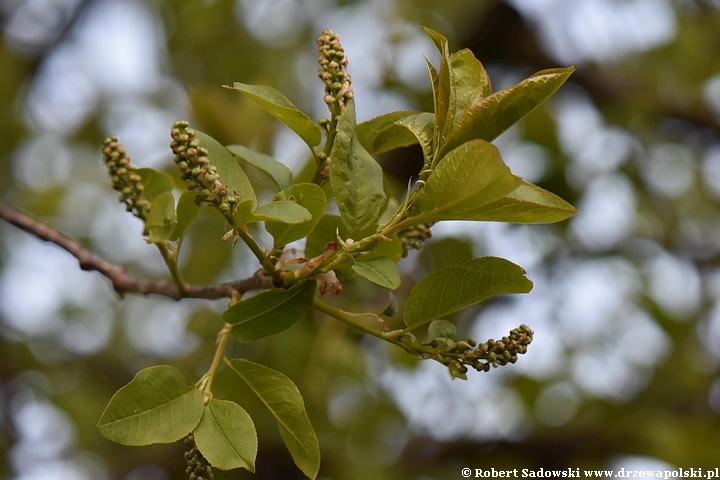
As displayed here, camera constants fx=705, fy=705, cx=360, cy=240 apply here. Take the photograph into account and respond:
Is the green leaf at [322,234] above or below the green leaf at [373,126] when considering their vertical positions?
below

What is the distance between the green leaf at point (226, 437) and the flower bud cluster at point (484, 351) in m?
0.24

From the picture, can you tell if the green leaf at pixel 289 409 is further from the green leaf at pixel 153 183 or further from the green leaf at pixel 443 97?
the green leaf at pixel 443 97

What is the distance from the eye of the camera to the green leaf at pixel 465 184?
2.21 feet

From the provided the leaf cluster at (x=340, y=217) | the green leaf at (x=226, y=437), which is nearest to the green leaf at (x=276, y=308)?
A: the leaf cluster at (x=340, y=217)

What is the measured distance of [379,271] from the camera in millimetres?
791

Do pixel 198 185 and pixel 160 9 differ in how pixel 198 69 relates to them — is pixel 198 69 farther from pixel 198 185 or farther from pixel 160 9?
pixel 198 185

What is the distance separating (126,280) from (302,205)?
1.40ft

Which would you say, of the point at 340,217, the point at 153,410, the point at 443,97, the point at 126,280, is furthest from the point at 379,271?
the point at 126,280

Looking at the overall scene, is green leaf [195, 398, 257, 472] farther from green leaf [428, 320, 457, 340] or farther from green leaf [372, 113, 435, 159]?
green leaf [372, 113, 435, 159]

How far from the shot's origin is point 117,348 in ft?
9.43

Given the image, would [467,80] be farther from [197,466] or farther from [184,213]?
[197,466]

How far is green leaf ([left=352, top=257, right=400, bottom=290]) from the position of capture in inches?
30.4

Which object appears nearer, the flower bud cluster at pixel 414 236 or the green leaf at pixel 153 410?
the green leaf at pixel 153 410

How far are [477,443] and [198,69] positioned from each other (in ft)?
5.90
